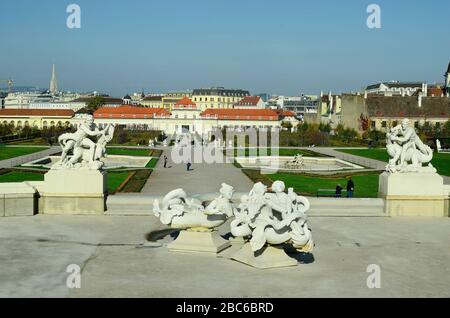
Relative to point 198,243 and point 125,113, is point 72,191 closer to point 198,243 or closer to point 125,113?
point 198,243

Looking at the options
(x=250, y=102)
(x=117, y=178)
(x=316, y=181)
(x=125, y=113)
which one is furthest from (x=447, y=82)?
(x=117, y=178)

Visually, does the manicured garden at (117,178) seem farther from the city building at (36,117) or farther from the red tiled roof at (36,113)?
the red tiled roof at (36,113)

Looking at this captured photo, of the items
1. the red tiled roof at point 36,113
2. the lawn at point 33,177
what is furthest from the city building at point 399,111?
the red tiled roof at point 36,113

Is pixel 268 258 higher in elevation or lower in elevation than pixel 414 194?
lower

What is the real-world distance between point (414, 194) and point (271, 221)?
22.5 feet

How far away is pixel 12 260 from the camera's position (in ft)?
38.1

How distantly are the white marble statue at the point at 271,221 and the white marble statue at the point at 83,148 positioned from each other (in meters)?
5.80

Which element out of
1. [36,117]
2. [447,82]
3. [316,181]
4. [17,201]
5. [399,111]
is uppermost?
[447,82]

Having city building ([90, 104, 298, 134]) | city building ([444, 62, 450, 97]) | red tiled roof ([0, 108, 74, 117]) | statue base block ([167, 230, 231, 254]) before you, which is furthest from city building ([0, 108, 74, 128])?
statue base block ([167, 230, 231, 254])

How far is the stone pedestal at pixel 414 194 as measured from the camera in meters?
16.6

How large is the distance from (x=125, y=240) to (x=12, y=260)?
266 centimetres

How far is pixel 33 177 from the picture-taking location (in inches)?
1312
